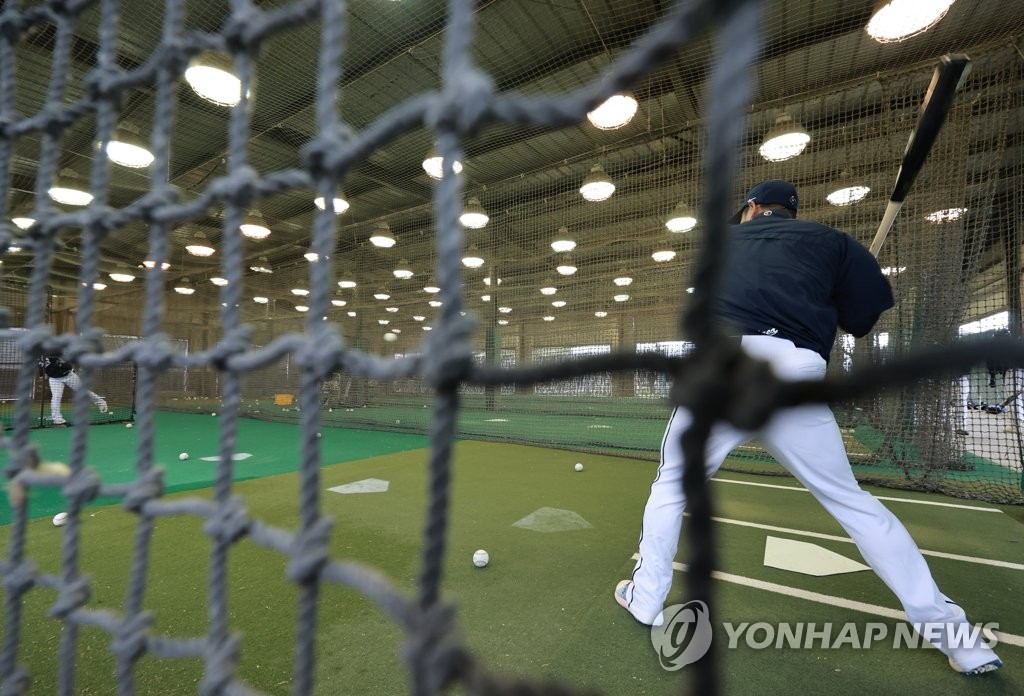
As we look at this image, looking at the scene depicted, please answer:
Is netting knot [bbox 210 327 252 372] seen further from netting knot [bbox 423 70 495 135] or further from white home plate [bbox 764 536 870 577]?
white home plate [bbox 764 536 870 577]

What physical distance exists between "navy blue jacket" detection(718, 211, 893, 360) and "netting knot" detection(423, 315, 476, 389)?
1.14 m

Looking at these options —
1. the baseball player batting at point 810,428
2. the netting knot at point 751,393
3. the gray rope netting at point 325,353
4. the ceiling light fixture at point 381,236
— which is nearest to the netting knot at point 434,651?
the gray rope netting at point 325,353

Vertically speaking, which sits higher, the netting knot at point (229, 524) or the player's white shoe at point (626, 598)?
the netting knot at point (229, 524)

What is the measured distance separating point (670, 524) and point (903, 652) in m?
0.73

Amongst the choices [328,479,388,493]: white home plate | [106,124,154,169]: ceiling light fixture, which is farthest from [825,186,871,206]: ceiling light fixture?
[106,124,154,169]: ceiling light fixture

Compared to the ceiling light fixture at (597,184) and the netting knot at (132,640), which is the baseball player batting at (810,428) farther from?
the ceiling light fixture at (597,184)

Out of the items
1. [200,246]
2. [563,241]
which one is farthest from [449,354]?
[200,246]

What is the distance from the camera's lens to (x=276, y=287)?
29.7ft

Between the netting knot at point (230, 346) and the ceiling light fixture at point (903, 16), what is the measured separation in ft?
15.1

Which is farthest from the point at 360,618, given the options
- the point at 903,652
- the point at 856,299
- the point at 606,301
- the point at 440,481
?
the point at 606,301

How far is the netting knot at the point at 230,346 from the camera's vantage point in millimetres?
549

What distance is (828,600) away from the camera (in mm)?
1586

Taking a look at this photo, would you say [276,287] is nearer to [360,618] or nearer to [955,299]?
[360,618]

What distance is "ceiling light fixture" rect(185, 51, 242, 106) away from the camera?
139 inches
